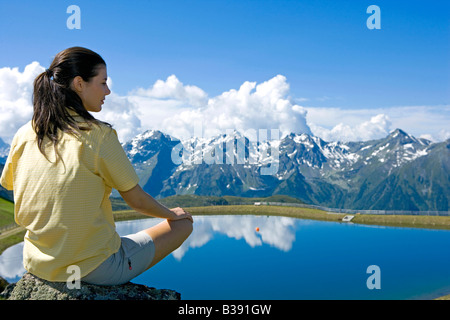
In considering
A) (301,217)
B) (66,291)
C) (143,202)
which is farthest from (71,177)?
(301,217)

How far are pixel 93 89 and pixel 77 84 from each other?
0.14m

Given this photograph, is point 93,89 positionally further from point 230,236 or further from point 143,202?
point 230,236

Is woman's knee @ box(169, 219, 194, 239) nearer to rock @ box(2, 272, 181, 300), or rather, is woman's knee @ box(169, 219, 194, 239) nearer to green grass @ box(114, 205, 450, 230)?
rock @ box(2, 272, 181, 300)

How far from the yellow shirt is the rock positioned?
8.7 inches

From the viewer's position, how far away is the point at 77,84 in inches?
129

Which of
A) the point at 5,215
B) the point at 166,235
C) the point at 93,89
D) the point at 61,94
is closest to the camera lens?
the point at 61,94

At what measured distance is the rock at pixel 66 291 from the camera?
3387mm

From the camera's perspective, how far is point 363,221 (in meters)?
40.7

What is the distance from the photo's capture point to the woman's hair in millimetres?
3158

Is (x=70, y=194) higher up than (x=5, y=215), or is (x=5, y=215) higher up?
(x=70, y=194)

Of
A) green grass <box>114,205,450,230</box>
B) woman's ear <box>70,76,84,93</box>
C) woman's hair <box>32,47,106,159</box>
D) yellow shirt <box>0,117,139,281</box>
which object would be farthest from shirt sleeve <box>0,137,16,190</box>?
green grass <box>114,205,450,230</box>

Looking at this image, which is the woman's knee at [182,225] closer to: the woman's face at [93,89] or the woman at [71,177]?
the woman at [71,177]
